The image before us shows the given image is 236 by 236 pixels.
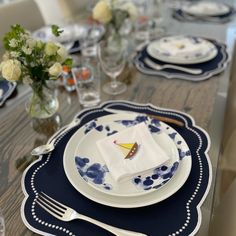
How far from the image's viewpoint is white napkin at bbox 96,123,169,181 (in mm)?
635

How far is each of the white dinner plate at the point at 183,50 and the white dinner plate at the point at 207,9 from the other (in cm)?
49

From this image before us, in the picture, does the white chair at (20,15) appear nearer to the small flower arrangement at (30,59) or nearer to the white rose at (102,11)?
the white rose at (102,11)

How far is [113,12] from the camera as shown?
1.12m

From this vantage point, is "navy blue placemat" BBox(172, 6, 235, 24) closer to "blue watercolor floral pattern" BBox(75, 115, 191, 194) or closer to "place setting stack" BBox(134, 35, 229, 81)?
"place setting stack" BBox(134, 35, 229, 81)

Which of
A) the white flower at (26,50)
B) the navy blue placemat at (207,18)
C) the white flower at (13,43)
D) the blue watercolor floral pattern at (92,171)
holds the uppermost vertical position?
the white flower at (13,43)

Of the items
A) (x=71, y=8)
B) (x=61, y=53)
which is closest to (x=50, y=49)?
(x=61, y=53)

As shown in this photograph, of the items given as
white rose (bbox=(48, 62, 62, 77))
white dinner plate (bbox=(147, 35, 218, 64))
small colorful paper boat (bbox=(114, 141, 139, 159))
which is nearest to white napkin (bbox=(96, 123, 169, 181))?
small colorful paper boat (bbox=(114, 141, 139, 159))

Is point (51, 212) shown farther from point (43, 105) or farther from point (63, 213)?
point (43, 105)

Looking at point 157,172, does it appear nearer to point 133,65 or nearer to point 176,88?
point 176,88

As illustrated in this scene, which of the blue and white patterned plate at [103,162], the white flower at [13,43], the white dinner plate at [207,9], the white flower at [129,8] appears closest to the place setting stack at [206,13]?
the white dinner plate at [207,9]

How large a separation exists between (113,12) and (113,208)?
2.59 feet

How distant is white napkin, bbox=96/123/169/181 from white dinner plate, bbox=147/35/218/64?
454 millimetres

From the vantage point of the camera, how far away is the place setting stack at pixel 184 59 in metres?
1.05

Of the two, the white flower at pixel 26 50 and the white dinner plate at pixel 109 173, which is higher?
the white flower at pixel 26 50
